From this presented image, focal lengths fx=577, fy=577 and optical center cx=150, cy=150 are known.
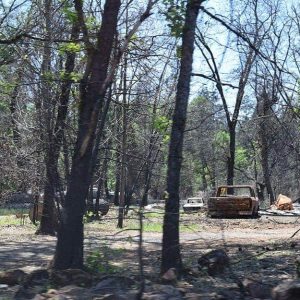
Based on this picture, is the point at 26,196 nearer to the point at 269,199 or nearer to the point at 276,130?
the point at 276,130

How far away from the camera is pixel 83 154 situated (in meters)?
9.99

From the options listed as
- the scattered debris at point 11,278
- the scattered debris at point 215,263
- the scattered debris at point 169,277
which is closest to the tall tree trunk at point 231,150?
the scattered debris at point 215,263

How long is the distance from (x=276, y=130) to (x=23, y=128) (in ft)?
43.7

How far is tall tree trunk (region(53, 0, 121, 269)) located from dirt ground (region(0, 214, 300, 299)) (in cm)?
57

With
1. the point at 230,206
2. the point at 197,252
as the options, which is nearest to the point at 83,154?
the point at 197,252

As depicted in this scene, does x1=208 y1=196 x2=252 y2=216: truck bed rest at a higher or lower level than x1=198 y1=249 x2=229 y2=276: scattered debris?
higher

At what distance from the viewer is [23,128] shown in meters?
16.7

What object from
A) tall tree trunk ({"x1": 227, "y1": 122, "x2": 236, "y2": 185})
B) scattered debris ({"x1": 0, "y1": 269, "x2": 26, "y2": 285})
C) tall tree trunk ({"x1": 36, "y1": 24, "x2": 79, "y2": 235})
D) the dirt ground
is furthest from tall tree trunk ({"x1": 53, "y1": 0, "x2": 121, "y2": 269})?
tall tree trunk ({"x1": 227, "y1": 122, "x2": 236, "y2": 185})

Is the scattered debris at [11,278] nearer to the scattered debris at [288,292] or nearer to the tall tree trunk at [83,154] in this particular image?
the tall tree trunk at [83,154]

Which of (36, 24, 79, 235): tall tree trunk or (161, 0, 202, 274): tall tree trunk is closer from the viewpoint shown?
(161, 0, 202, 274): tall tree trunk

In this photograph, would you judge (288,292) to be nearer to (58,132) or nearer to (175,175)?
(175,175)

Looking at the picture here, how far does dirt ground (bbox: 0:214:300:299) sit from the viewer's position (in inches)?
377

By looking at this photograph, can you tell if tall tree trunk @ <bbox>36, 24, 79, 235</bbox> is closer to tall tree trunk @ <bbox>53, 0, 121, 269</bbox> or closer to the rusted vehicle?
tall tree trunk @ <bbox>53, 0, 121, 269</bbox>

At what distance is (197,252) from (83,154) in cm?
560
